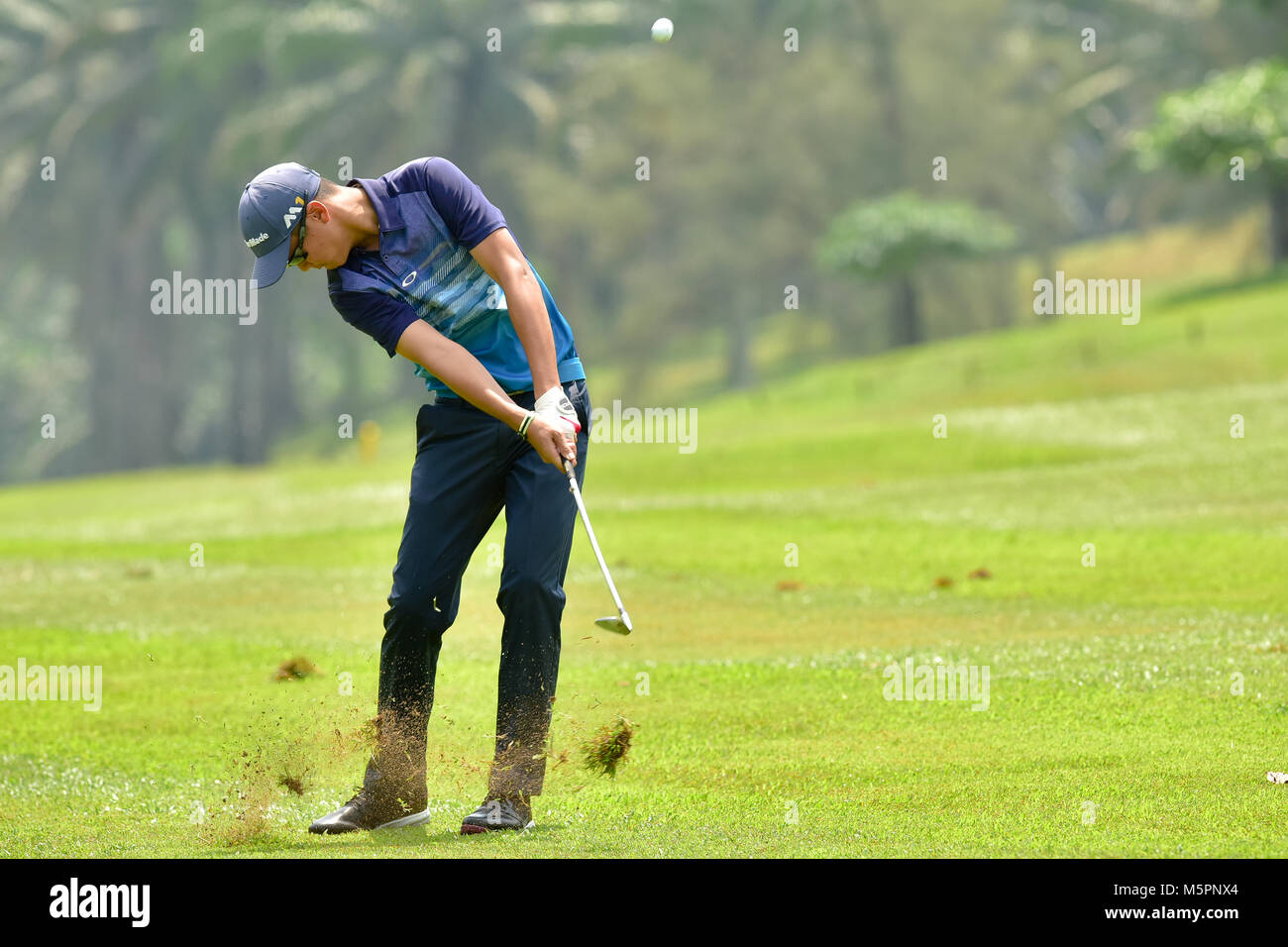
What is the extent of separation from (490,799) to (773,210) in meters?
54.3

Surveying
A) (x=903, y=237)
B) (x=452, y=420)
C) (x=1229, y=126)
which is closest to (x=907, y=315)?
(x=903, y=237)

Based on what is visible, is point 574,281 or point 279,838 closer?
point 279,838

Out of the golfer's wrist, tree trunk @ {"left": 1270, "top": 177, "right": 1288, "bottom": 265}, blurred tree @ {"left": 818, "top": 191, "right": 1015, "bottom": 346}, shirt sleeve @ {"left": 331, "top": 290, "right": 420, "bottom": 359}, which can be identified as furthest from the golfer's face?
blurred tree @ {"left": 818, "top": 191, "right": 1015, "bottom": 346}

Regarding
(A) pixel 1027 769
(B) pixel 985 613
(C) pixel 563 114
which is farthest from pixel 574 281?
(A) pixel 1027 769

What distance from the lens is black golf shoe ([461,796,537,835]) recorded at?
7.45 metres

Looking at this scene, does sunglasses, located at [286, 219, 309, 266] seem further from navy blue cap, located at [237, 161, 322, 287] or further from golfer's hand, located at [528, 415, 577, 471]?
golfer's hand, located at [528, 415, 577, 471]

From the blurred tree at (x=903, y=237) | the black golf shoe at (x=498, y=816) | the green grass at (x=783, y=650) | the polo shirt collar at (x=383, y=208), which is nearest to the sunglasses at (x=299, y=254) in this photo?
the polo shirt collar at (x=383, y=208)

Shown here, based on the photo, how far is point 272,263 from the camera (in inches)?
289

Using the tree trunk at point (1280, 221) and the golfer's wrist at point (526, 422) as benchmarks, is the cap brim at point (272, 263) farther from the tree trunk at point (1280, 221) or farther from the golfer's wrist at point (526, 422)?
the tree trunk at point (1280, 221)

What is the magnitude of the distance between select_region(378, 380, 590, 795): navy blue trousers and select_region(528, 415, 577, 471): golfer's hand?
Answer: 0.77ft

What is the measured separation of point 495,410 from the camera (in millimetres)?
7324

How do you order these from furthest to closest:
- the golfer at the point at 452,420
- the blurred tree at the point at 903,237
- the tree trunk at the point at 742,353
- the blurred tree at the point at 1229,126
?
the tree trunk at the point at 742,353
the blurred tree at the point at 903,237
the blurred tree at the point at 1229,126
the golfer at the point at 452,420

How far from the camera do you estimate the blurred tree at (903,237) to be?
52312 mm

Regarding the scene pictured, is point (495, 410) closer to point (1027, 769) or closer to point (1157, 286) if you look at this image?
point (1027, 769)
